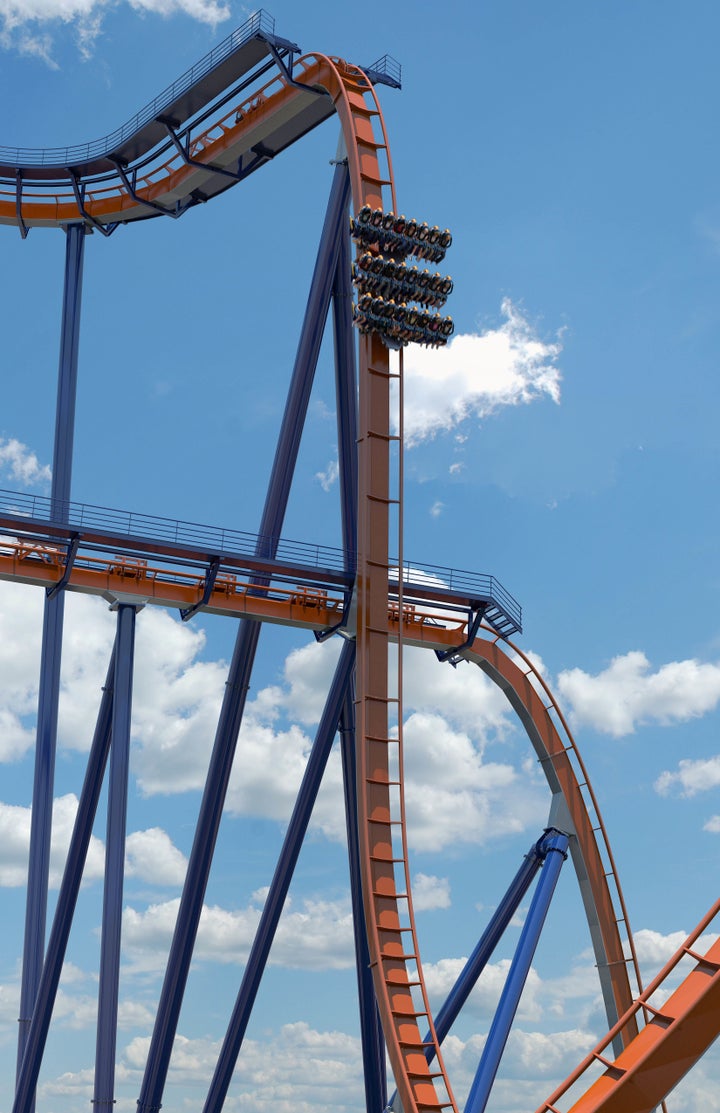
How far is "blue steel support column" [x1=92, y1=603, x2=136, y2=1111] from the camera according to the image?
962 inches

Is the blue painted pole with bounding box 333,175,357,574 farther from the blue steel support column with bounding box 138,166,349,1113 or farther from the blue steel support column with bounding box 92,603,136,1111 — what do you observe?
the blue steel support column with bounding box 92,603,136,1111

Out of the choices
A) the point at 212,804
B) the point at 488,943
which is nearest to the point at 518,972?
the point at 488,943

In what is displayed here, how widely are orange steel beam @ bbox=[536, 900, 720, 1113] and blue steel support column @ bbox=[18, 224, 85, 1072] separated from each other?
1718 centimetres

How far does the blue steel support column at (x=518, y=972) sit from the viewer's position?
2570 cm

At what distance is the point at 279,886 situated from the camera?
28609 mm

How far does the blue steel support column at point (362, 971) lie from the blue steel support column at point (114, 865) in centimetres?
495

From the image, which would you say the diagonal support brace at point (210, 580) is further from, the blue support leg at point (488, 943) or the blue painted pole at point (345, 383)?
the blue support leg at point (488, 943)

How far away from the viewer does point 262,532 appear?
92.3 feet

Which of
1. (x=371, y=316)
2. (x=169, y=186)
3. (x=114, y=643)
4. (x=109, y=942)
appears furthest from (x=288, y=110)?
(x=109, y=942)

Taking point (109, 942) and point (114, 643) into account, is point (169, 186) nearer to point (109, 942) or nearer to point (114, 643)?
point (114, 643)

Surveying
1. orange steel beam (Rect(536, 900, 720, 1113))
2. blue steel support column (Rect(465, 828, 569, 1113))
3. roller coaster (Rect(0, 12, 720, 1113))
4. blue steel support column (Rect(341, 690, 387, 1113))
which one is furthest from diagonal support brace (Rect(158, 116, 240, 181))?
orange steel beam (Rect(536, 900, 720, 1113))

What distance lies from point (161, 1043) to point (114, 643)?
7742 mm

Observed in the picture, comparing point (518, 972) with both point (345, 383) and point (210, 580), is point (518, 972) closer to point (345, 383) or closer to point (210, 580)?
point (210, 580)

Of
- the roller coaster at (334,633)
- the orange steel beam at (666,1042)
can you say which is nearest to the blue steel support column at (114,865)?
the roller coaster at (334,633)
